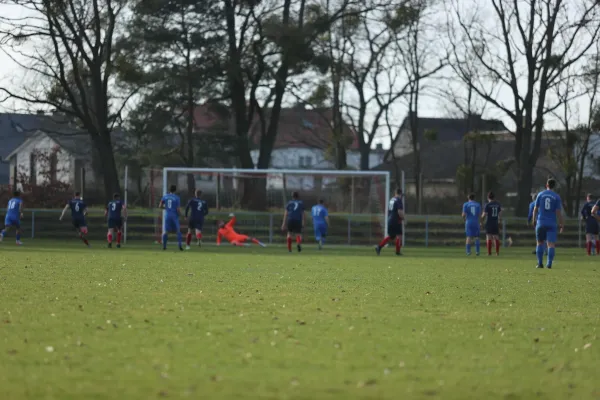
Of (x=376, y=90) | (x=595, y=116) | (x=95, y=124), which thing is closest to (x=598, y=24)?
(x=595, y=116)

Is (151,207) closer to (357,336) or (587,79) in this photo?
(587,79)

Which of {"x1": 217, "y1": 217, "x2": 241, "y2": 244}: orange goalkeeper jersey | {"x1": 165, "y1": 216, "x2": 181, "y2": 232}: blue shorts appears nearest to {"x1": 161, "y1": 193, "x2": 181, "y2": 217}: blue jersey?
{"x1": 165, "y1": 216, "x2": 181, "y2": 232}: blue shorts

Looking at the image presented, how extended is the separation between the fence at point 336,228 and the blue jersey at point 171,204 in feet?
21.4

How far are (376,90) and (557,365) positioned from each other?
45233mm

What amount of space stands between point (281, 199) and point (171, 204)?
10.0 m

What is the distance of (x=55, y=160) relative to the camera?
50.9 metres

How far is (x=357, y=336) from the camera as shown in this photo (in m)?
9.45

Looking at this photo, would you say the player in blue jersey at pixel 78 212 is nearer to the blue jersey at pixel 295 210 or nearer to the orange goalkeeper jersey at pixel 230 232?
the orange goalkeeper jersey at pixel 230 232

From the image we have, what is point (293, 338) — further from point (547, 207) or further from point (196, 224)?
point (196, 224)

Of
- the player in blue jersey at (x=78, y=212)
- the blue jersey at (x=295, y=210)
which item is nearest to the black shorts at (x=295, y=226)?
the blue jersey at (x=295, y=210)

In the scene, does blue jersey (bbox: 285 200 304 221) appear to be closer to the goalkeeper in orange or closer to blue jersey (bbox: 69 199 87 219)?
the goalkeeper in orange

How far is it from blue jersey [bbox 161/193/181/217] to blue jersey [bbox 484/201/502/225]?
9.43 meters

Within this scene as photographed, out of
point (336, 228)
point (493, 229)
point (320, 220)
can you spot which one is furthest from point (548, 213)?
point (336, 228)

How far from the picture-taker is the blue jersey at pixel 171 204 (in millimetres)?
31422
